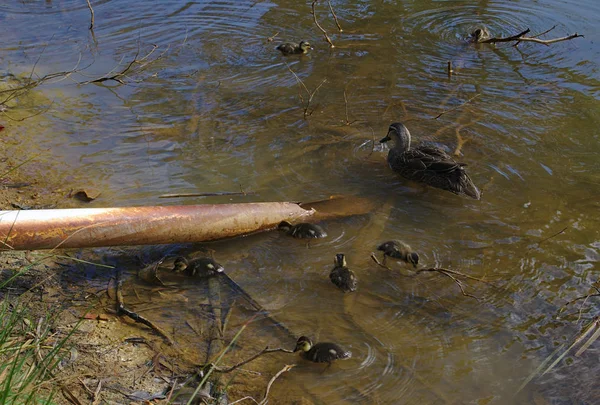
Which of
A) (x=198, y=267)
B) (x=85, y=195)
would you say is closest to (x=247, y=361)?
(x=198, y=267)

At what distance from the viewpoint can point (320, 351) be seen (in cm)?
407

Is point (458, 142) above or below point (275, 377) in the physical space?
above

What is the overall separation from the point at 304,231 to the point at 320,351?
1.40 meters

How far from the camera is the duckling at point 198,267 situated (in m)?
4.80

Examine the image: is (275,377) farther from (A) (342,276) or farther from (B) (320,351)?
(A) (342,276)

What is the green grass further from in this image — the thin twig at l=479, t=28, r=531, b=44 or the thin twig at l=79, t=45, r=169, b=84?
the thin twig at l=479, t=28, r=531, b=44

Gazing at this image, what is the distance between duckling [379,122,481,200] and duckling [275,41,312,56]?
2.52 metres

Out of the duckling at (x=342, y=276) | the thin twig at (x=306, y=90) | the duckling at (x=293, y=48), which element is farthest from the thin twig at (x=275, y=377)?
the duckling at (x=293, y=48)

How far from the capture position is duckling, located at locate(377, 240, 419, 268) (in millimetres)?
5000

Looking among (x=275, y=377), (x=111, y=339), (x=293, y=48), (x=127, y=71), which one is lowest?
(x=111, y=339)

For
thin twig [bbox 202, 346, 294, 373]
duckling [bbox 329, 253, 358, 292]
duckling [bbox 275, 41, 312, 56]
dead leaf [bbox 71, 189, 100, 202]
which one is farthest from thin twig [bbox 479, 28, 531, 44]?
thin twig [bbox 202, 346, 294, 373]

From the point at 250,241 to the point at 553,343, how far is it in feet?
7.78

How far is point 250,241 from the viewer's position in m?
5.33

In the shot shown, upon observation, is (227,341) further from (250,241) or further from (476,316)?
(476,316)
